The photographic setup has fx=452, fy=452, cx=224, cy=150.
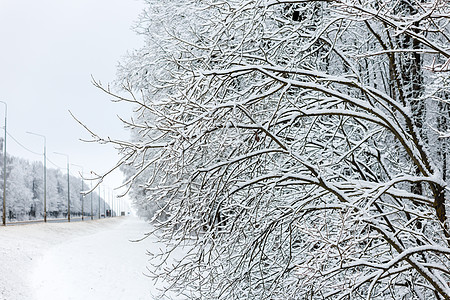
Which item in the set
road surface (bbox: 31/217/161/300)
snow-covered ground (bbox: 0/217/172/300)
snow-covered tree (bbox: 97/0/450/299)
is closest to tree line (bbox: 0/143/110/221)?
snow-covered ground (bbox: 0/217/172/300)

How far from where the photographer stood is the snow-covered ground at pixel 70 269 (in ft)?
48.5

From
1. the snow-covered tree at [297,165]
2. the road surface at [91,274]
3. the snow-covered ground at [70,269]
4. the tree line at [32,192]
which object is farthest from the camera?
the tree line at [32,192]

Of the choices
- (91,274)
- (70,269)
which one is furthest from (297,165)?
(70,269)

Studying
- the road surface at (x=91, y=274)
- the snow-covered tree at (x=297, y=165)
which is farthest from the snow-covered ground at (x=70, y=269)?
the snow-covered tree at (x=297, y=165)

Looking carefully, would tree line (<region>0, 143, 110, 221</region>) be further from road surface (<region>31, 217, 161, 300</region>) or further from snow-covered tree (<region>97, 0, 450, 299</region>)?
snow-covered tree (<region>97, 0, 450, 299</region>)

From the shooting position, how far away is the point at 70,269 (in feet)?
57.4

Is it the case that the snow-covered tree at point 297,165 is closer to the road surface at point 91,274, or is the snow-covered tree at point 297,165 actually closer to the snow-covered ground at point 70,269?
the road surface at point 91,274

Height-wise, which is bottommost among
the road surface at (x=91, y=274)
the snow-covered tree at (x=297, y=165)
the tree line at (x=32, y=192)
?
the road surface at (x=91, y=274)

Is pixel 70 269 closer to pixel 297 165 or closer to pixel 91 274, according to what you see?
pixel 91 274

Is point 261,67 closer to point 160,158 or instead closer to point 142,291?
point 160,158

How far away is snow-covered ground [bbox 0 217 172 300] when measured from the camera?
14.8 meters

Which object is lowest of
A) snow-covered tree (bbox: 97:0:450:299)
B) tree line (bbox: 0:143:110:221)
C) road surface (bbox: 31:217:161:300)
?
road surface (bbox: 31:217:161:300)

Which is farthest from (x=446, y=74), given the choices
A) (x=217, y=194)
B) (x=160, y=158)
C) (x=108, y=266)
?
(x=108, y=266)

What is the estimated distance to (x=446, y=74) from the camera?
4172mm
